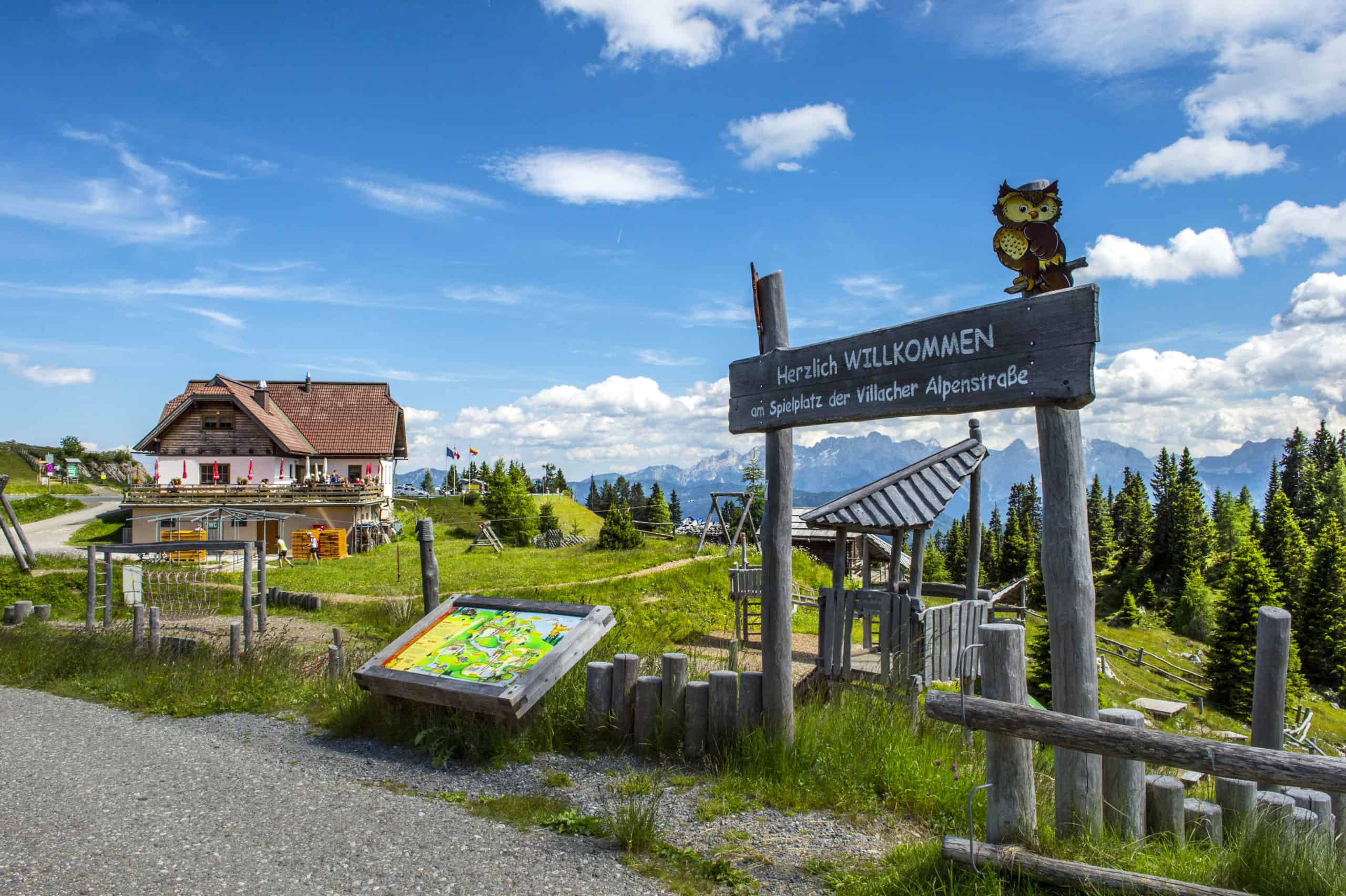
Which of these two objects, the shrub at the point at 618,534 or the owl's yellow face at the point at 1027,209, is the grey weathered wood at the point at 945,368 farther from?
the shrub at the point at 618,534

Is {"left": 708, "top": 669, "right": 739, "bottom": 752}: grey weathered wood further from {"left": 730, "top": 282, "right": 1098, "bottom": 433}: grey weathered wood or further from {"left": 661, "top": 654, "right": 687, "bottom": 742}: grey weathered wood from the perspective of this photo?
{"left": 730, "top": 282, "right": 1098, "bottom": 433}: grey weathered wood

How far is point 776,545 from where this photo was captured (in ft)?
22.4

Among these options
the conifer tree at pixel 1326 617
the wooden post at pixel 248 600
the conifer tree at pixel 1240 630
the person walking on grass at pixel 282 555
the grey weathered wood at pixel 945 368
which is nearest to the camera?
the grey weathered wood at pixel 945 368

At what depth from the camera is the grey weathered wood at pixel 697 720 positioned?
684cm

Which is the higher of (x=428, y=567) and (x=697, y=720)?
(x=428, y=567)

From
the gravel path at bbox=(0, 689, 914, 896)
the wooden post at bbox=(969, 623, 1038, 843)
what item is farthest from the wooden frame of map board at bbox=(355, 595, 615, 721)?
the wooden post at bbox=(969, 623, 1038, 843)

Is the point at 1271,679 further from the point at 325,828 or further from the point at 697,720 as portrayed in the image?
the point at 325,828

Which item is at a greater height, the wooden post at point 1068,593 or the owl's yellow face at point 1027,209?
the owl's yellow face at point 1027,209

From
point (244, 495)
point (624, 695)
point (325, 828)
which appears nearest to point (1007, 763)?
point (624, 695)

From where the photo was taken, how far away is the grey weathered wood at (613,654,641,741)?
7191mm

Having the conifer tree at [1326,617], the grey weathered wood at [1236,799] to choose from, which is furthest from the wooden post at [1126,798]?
the conifer tree at [1326,617]

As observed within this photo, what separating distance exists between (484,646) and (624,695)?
57.7 inches

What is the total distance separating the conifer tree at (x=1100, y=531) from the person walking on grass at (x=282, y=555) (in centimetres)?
6750

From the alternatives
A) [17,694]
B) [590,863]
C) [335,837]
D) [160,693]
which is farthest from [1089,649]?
[17,694]
